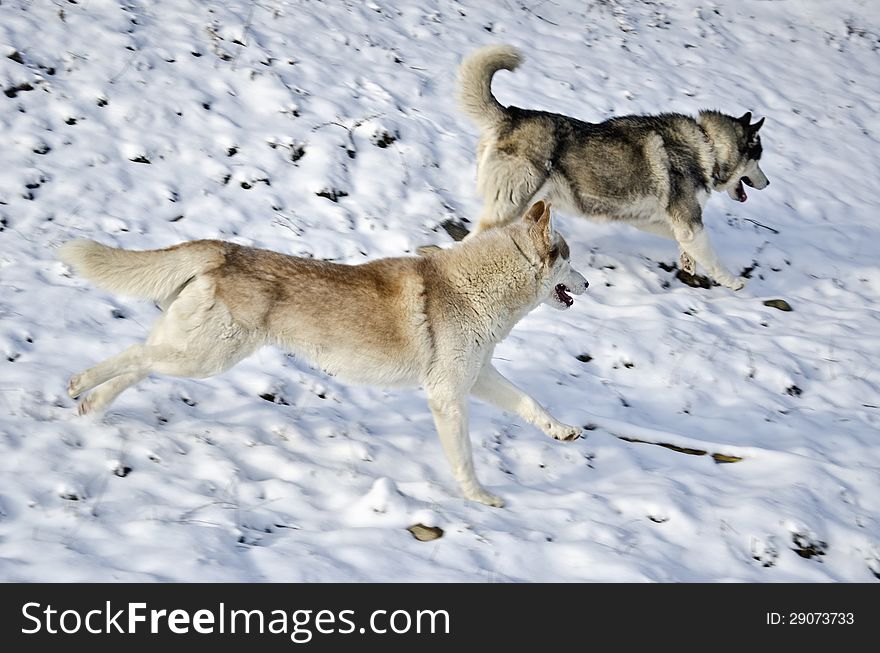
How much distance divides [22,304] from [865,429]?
606 centimetres

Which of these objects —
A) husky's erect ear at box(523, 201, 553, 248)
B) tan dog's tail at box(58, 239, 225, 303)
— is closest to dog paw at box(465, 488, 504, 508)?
husky's erect ear at box(523, 201, 553, 248)

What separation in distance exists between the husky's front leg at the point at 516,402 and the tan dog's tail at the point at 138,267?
1754 millimetres

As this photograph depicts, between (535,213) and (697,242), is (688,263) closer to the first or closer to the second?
(697,242)

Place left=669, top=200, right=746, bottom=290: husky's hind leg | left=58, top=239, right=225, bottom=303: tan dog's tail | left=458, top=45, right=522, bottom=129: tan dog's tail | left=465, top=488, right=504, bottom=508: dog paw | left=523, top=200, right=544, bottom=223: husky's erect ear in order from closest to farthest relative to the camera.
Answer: left=58, top=239, right=225, bottom=303: tan dog's tail < left=465, top=488, right=504, bottom=508: dog paw < left=523, top=200, right=544, bottom=223: husky's erect ear < left=458, top=45, right=522, bottom=129: tan dog's tail < left=669, top=200, right=746, bottom=290: husky's hind leg

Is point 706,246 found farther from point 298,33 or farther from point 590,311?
point 298,33

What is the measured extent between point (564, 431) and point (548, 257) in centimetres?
108

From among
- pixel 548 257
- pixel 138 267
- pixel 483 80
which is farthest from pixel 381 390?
pixel 483 80

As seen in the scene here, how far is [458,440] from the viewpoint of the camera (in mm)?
4957

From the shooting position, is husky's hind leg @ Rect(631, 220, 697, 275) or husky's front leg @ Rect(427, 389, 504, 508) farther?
husky's hind leg @ Rect(631, 220, 697, 275)

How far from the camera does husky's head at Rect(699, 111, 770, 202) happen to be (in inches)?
340

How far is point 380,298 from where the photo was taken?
5008mm

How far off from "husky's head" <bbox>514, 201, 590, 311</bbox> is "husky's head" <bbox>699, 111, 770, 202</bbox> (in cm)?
386

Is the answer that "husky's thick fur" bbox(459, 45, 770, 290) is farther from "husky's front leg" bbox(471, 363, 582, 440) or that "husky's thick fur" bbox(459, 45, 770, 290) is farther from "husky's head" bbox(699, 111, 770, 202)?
"husky's front leg" bbox(471, 363, 582, 440)

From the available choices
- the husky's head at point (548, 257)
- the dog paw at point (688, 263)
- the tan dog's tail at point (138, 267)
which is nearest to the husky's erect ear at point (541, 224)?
the husky's head at point (548, 257)
